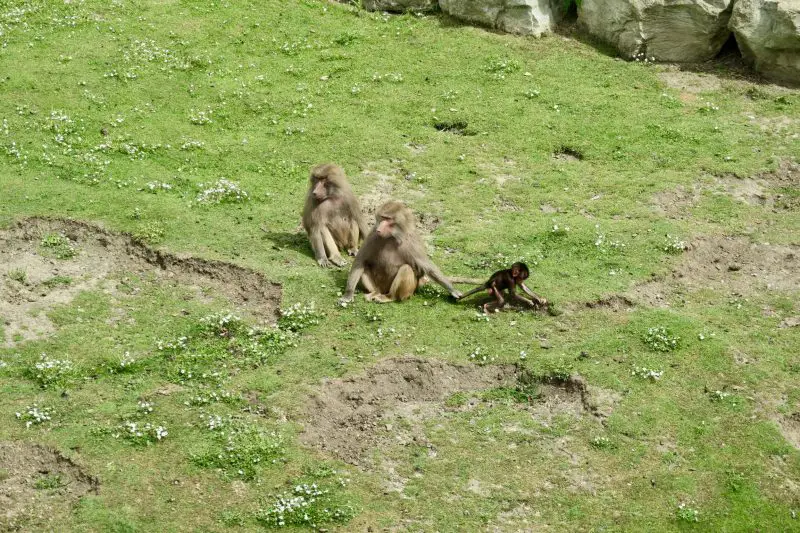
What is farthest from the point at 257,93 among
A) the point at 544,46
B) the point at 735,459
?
the point at 735,459

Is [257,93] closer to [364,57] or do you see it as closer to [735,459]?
[364,57]

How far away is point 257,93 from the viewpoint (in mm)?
20266

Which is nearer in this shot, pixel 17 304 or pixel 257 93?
pixel 17 304

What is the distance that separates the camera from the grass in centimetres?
1070

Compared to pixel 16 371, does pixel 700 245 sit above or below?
above

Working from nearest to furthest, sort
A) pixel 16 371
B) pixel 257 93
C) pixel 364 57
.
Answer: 1. pixel 16 371
2. pixel 257 93
3. pixel 364 57

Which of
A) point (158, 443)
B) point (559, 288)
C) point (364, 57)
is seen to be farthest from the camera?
point (364, 57)

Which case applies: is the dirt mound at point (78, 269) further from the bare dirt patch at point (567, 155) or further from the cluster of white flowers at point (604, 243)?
the bare dirt patch at point (567, 155)

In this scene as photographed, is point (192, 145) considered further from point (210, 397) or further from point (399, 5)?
point (210, 397)

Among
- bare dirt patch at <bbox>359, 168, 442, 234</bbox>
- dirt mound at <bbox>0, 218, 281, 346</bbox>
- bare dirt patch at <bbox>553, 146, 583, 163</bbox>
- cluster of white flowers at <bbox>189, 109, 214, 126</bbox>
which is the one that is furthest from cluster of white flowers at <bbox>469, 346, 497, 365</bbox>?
cluster of white flowers at <bbox>189, 109, 214, 126</bbox>

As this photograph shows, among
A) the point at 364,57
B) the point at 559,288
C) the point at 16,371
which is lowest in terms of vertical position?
the point at 16,371

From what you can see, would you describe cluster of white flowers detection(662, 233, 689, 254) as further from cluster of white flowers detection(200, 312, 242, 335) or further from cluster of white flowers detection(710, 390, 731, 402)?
cluster of white flowers detection(200, 312, 242, 335)

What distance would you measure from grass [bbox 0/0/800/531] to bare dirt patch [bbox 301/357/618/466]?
0.19m

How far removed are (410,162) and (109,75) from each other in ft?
22.0
